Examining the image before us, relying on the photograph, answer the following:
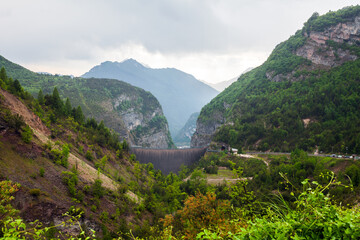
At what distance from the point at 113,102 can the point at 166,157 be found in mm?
91731

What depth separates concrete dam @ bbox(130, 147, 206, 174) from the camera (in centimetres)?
7262

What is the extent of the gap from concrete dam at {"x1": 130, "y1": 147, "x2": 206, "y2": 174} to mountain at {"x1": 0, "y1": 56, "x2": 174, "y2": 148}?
57.3 m

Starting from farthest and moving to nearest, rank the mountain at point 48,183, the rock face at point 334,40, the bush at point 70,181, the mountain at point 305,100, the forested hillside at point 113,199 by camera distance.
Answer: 1. the rock face at point 334,40
2. the mountain at point 305,100
3. the bush at point 70,181
4. the mountain at point 48,183
5. the forested hillside at point 113,199

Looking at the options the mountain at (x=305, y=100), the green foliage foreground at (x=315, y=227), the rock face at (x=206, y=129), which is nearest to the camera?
the green foliage foreground at (x=315, y=227)

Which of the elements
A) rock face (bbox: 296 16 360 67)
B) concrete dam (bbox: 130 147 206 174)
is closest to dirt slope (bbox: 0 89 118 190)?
concrete dam (bbox: 130 147 206 174)

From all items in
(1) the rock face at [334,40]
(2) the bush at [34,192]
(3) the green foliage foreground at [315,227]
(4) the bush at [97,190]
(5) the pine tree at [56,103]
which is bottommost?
(4) the bush at [97,190]

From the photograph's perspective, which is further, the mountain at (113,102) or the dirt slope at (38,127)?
the mountain at (113,102)

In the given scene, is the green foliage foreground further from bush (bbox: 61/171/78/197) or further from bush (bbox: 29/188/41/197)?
bush (bbox: 61/171/78/197)

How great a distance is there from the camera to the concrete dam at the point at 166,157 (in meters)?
72.6

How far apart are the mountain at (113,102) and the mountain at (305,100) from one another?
51240mm

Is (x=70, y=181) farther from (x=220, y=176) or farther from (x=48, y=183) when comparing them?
(x=220, y=176)

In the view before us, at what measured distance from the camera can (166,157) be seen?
7606cm

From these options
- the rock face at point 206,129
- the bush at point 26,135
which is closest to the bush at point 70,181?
the bush at point 26,135

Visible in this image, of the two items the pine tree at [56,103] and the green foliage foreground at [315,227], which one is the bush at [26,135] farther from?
the green foliage foreground at [315,227]
